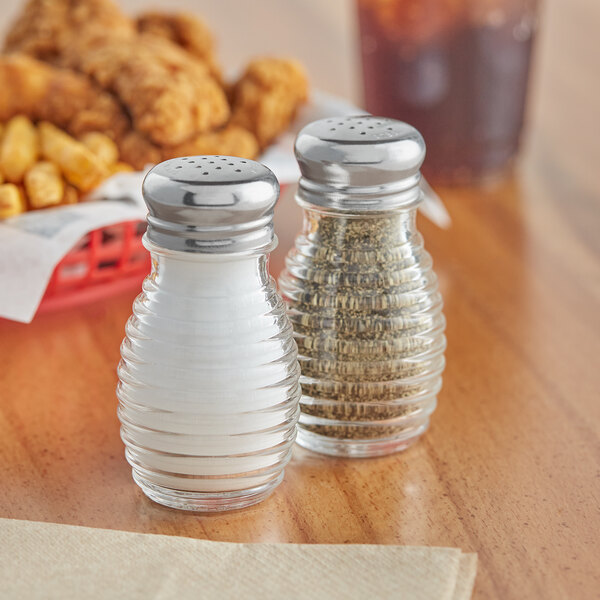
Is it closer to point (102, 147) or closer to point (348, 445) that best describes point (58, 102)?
point (102, 147)

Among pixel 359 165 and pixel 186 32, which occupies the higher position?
pixel 359 165

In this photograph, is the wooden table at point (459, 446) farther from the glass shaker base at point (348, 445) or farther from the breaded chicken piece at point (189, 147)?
the breaded chicken piece at point (189, 147)

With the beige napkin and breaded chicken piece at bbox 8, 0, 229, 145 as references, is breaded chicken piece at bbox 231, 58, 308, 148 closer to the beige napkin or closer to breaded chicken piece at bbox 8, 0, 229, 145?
breaded chicken piece at bbox 8, 0, 229, 145

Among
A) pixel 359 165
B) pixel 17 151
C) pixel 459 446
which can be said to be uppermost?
pixel 359 165

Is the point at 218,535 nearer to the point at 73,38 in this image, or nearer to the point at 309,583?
the point at 309,583

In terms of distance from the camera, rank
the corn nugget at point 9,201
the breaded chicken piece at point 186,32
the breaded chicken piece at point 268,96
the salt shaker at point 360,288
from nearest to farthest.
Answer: the salt shaker at point 360,288
the corn nugget at point 9,201
the breaded chicken piece at point 268,96
the breaded chicken piece at point 186,32

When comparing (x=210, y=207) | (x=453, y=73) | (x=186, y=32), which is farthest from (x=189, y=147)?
(x=210, y=207)

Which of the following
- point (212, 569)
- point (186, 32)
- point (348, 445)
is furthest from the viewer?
point (186, 32)

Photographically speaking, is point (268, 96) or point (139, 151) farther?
point (268, 96)

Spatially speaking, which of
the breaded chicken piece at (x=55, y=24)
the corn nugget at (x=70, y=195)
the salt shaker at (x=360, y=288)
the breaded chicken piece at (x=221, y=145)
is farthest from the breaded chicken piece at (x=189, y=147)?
the salt shaker at (x=360, y=288)
